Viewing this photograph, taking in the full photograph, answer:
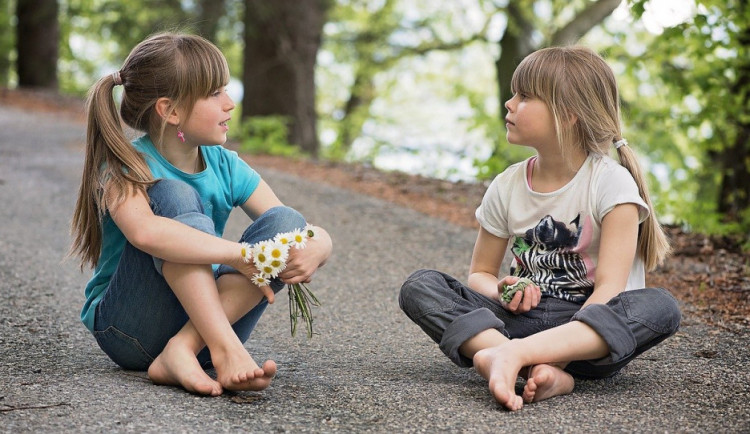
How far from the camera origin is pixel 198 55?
261cm

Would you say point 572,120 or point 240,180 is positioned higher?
point 572,120

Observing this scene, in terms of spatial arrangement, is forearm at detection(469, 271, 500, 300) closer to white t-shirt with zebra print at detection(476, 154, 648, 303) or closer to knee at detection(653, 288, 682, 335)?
white t-shirt with zebra print at detection(476, 154, 648, 303)

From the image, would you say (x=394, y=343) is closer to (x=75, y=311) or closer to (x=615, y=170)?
(x=615, y=170)

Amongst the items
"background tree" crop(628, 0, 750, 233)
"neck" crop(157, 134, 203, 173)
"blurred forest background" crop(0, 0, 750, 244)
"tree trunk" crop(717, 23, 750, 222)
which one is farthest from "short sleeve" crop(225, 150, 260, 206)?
"tree trunk" crop(717, 23, 750, 222)

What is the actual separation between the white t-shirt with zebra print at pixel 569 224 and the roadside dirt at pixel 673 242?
1073mm

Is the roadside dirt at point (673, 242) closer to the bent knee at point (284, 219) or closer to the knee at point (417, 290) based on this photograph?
the knee at point (417, 290)

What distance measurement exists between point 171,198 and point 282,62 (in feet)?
25.7

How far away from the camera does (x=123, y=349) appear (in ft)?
8.59

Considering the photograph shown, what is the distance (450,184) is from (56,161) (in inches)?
151

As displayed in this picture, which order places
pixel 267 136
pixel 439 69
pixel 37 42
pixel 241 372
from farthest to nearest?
pixel 439 69 → pixel 37 42 → pixel 267 136 → pixel 241 372

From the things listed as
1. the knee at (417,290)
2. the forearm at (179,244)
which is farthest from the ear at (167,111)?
the knee at (417,290)

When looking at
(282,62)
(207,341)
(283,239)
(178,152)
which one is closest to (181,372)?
(207,341)

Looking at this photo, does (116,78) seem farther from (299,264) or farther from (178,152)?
(299,264)

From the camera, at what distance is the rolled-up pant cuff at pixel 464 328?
2.55 m
